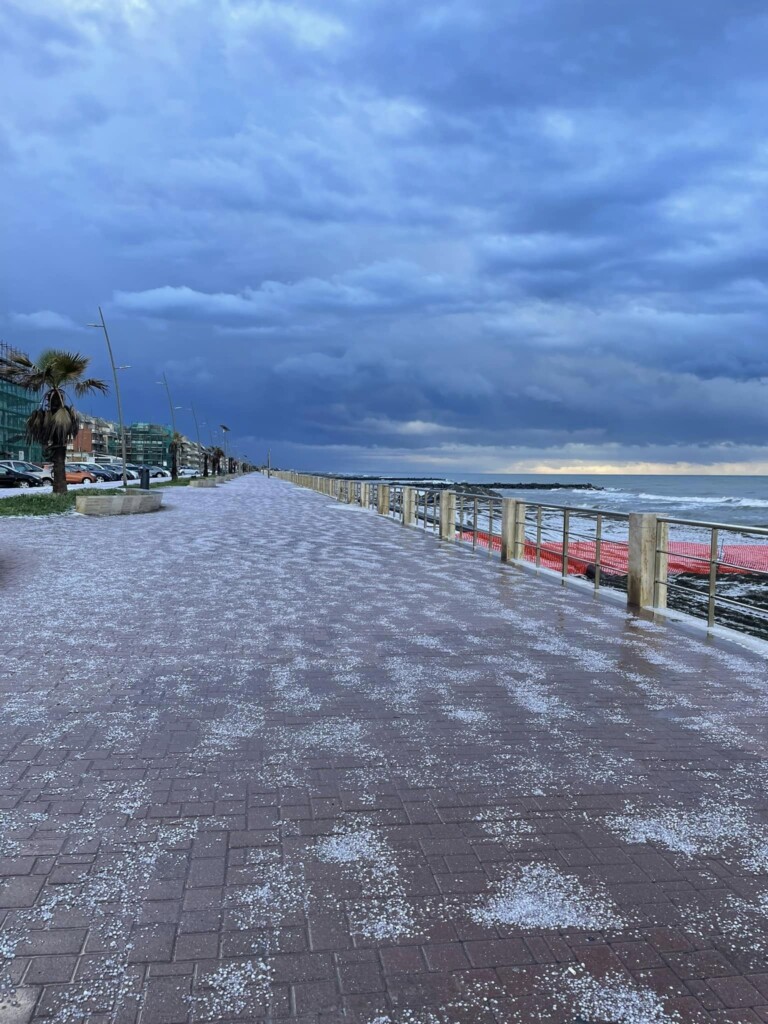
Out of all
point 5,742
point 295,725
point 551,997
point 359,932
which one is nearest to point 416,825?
point 359,932

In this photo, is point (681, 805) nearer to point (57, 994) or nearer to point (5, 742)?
point (57, 994)

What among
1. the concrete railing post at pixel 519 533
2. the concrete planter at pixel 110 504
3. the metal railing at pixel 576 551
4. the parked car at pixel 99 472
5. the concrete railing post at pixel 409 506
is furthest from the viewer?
the parked car at pixel 99 472

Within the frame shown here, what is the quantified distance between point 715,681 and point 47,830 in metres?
4.57

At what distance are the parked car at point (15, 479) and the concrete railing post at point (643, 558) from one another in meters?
43.8

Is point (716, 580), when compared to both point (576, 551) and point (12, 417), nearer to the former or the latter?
point (576, 551)

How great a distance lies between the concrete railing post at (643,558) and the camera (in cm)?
849

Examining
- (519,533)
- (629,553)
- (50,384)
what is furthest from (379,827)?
(50,384)

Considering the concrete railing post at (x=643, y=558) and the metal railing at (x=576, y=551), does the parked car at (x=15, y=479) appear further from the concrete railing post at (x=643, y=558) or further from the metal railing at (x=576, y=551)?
the concrete railing post at (x=643, y=558)

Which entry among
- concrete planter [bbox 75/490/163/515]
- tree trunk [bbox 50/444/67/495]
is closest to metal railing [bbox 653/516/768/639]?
concrete planter [bbox 75/490/163/515]

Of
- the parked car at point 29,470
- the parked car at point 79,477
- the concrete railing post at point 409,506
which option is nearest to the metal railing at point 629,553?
the concrete railing post at point 409,506

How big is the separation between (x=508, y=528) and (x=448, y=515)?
415 centimetres

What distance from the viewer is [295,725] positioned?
4.43 meters

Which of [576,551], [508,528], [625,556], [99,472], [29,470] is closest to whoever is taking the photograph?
[508,528]

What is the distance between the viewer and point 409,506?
21125 millimetres
